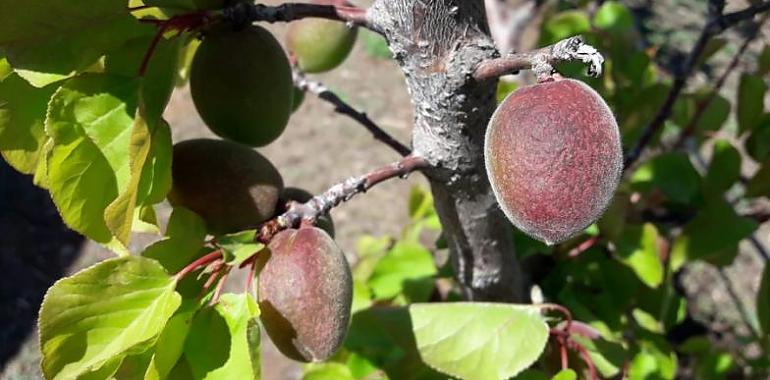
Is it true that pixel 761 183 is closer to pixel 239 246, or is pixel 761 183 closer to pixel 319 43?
pixel 319 43

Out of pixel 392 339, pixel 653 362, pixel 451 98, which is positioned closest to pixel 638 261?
pixel 653 362

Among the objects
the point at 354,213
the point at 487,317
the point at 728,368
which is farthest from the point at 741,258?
the point at 487,317

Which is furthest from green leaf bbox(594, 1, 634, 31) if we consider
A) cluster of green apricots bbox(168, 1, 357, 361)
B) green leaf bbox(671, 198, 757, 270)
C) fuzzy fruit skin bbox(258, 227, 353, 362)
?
fuzzy fruit skin bbox(258, 227, 353, 362)

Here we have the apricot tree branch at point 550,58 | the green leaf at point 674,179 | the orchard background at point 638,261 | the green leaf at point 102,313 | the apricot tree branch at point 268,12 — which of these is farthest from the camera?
the green leaf at point 674,179

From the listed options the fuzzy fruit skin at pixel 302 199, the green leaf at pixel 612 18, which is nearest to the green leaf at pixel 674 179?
the green leaf at pixel 612 18

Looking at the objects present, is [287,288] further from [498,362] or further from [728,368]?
[728,368]

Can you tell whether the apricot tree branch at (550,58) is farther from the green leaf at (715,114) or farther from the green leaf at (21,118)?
the green leaf at (715,114)

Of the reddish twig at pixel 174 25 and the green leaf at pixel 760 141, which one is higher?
the reddish twig at pixel 174 25
